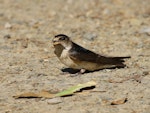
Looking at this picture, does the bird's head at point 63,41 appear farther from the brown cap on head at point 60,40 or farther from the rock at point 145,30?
the rock at point 145,30

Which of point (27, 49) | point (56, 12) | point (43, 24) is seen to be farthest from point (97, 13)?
point (27, 49)

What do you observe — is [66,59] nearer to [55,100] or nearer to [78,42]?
[55,100]

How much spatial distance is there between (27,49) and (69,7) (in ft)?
14.3

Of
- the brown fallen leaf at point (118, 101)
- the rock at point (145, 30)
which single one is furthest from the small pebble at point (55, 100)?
the rock at point (145, 30)

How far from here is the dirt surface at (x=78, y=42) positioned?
20.1 feet

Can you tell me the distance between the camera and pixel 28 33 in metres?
9.95

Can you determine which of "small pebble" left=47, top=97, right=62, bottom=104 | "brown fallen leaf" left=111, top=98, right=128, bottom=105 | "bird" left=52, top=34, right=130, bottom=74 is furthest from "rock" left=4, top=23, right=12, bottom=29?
"brown fallen leaf" left=111, top=98, right=128, bottom=105

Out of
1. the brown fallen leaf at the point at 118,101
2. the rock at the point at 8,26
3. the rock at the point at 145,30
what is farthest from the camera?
the rock at the point at 8,26

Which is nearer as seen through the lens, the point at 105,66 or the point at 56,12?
the point at 105,66

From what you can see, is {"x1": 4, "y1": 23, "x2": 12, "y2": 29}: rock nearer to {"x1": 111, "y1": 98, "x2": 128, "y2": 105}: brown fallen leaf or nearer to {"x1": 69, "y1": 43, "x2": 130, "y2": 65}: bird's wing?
{"x1": 69, "y1": 43, "x2": 130, "y2": 65}: bird's wing

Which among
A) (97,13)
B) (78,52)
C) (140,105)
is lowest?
(140,105)

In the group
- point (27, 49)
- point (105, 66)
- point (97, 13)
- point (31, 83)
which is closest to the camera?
point (31, 83)

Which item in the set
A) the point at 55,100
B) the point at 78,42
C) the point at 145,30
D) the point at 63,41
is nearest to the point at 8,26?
the point at 78,42

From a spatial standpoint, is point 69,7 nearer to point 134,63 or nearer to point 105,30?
point 105,30
